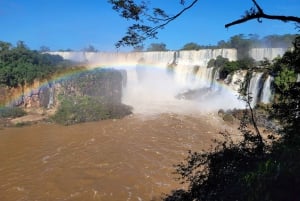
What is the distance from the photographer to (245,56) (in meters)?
35.9

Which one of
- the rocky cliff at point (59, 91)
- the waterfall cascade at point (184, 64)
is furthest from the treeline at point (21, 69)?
the waterfall cascade at point (184, 64)

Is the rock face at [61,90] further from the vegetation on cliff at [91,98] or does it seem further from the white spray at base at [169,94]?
the white spray at base at [169,94]

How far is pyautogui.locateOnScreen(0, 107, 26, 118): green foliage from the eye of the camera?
25188mm

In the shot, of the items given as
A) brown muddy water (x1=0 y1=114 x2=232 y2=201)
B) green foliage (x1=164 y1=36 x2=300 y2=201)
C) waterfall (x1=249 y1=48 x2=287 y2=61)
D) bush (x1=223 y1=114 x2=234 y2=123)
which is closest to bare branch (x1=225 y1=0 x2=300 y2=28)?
green foliage (x1=164 y1=36 x2=300 y2=201)

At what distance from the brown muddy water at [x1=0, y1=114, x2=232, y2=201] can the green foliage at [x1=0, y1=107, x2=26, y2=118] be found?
11.0ft

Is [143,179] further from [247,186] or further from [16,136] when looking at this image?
[16,136]

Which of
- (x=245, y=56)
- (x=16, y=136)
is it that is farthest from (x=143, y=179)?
(x=245, y=56)

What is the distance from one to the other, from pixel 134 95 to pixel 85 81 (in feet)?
25.7

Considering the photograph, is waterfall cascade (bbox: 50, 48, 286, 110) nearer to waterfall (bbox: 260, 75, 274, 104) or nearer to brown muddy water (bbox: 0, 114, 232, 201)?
waterfall (bbox: 260, 75, 274, 104)

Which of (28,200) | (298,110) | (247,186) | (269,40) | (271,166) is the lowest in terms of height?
(28,200)

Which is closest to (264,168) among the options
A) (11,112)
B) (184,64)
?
(11,112)

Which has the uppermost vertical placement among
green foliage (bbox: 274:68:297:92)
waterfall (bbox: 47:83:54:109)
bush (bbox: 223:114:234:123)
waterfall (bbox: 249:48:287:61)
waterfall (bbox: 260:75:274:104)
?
waterfall (bbox: 249:48:287:61)

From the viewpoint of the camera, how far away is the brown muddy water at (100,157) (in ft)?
37.7

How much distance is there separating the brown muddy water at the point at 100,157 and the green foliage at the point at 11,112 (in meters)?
3.36
